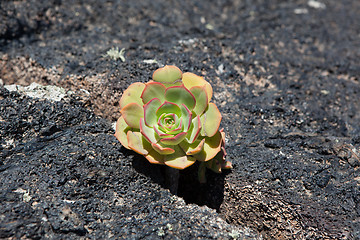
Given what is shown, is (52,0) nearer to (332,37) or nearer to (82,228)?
(82,228)

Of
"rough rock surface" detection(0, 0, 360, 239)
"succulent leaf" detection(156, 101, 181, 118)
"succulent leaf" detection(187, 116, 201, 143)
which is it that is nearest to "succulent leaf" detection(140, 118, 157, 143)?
"succulent leaf" detection(156, 101, 181, 118)

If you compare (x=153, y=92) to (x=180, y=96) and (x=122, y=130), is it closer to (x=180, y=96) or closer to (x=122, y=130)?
(x=180, y=96)

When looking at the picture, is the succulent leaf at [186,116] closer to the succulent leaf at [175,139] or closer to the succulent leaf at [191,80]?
the succulent leaf at [175,139]

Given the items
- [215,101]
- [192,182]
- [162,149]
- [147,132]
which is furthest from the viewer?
[215,101]

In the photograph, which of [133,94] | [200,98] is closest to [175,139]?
[200,98]

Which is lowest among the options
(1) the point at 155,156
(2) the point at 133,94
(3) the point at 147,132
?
(1) the point at 155,156

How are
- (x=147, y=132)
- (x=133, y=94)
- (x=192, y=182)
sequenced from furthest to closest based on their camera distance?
1. (x=192, y=182)
2. (x=133, y=94)
3. (x=147, y=132)

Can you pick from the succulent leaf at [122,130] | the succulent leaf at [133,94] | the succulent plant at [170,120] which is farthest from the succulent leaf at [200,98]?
the succulent leaf at [122,130]
